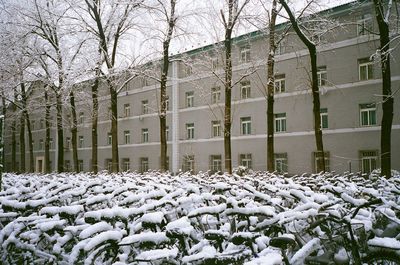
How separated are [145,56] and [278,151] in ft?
38.7

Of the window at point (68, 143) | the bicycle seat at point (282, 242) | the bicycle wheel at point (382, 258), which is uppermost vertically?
the window at point (68, 143)

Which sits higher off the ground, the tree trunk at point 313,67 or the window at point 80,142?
the tree trunk at point 313,67

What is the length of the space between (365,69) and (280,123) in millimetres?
6471

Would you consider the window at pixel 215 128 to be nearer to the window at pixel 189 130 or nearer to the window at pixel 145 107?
the window at pixel 189 130

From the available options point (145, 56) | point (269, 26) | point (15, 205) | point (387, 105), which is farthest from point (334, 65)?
point (15, 205)

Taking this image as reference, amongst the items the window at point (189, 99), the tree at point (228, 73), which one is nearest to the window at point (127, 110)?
the window at point (189, 99)

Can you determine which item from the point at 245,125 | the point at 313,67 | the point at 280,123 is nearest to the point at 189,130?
the point at 245,125

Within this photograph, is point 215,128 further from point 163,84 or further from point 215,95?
point 163,84

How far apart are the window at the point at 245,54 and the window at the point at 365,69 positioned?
820 cm

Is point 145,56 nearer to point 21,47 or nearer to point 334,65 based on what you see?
point 21,47

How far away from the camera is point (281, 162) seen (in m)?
25.6

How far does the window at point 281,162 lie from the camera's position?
25333mm

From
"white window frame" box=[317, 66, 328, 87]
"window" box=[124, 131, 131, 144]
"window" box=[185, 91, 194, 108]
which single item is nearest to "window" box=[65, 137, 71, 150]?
"window" box=[124, 131, 131, 144]

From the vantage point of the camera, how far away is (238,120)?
28453 millimetres
